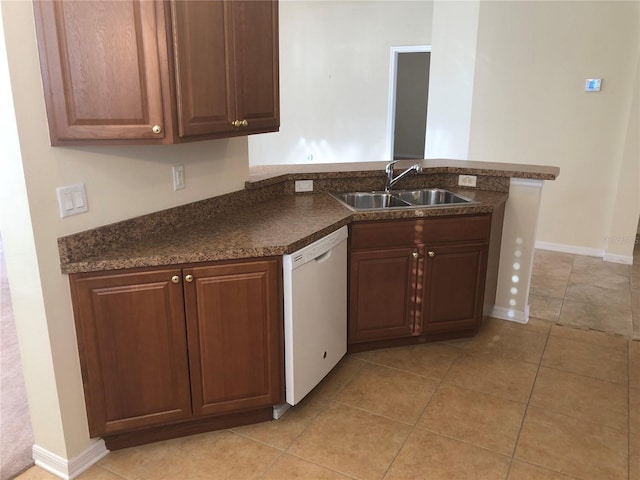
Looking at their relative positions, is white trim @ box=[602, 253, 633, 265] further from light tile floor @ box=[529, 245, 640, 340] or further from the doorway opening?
the doorway opening

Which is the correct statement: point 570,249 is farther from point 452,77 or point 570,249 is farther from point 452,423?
point 452,423

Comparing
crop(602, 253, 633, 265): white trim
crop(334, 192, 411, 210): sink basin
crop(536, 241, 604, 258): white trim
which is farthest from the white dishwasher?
crop(602, 253, 633, 265): white trim

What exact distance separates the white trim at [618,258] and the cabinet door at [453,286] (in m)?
2.36

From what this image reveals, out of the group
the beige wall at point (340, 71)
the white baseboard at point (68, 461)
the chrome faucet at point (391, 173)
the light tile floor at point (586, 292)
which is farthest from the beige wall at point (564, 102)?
the white baseboard at point (68, 461)

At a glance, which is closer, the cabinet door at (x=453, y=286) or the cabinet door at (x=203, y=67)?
the cabinet door at (x=203, y=67)

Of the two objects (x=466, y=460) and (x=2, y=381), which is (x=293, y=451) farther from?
(x=2, y=381)

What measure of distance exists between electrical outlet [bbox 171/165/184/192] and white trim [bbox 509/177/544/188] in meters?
2.07

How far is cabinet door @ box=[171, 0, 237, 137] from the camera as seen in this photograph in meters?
1.87

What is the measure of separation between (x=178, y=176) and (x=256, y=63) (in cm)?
63

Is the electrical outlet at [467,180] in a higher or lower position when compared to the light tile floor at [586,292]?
higher

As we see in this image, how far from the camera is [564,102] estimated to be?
4.57m

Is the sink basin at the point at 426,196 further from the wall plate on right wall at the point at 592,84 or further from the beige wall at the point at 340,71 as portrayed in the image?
the beige wall at the point at 340,71

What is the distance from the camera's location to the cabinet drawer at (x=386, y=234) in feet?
8.98

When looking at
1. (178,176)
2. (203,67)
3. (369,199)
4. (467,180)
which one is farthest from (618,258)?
(203,67)
